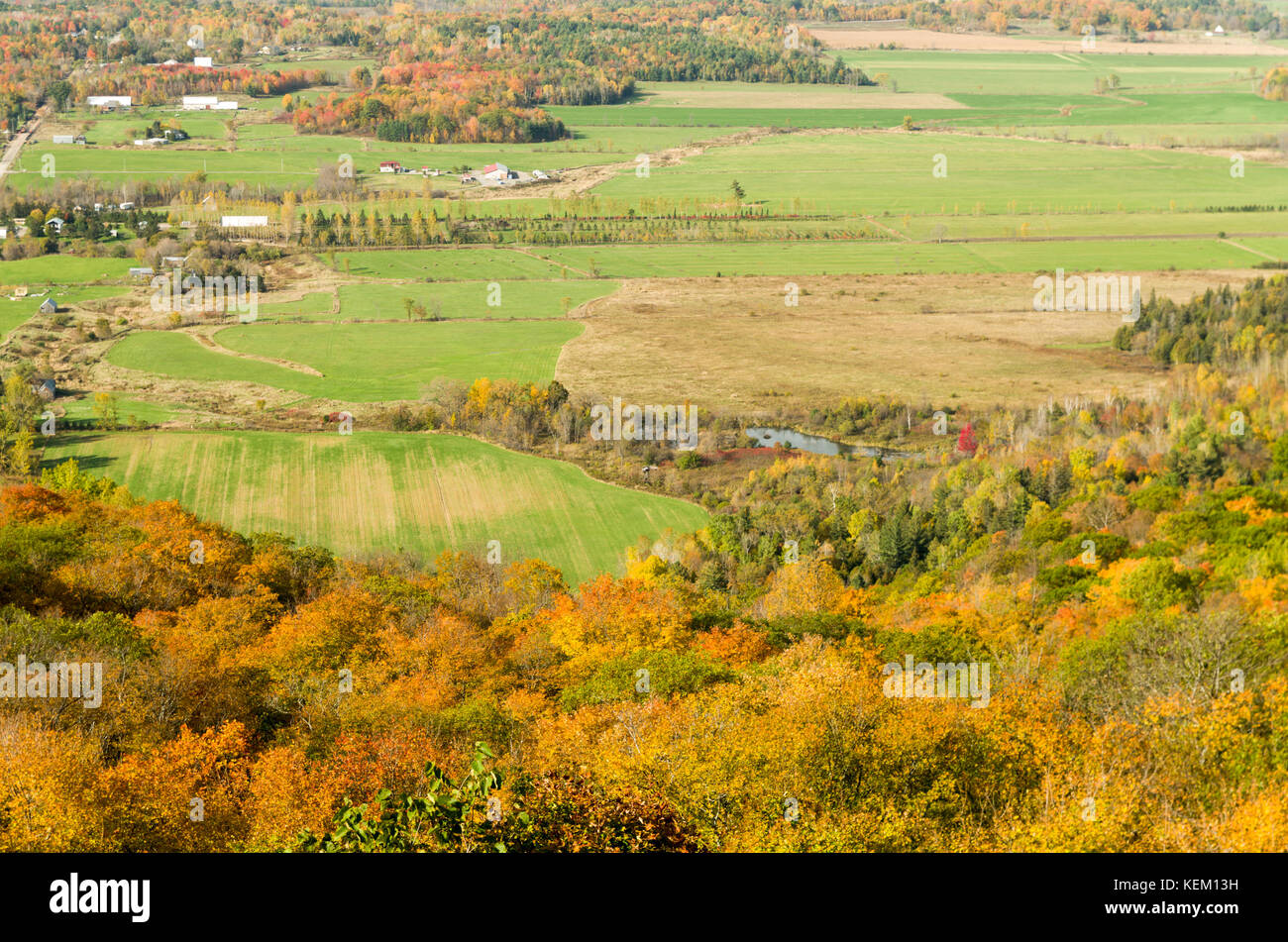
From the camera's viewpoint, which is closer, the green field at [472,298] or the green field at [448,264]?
the green field at [472,298]

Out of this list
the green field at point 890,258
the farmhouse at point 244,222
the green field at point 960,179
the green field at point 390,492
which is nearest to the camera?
the green field at point 390,492

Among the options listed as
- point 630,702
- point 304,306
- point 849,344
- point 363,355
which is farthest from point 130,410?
point 630,702

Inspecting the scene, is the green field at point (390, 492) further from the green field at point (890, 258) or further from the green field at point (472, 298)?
the green field at point (890, 258)

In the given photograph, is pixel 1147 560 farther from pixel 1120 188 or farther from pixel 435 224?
pixel 1120 188

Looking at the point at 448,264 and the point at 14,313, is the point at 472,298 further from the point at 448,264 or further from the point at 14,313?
the point at 14,313

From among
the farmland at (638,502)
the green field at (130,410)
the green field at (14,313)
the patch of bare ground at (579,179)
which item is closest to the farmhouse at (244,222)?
the farmland at (638,502)

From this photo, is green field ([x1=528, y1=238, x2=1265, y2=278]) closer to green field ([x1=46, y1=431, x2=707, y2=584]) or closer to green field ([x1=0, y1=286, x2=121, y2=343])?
green field ([x1=0, y1=286, x2=121, y2=343])
